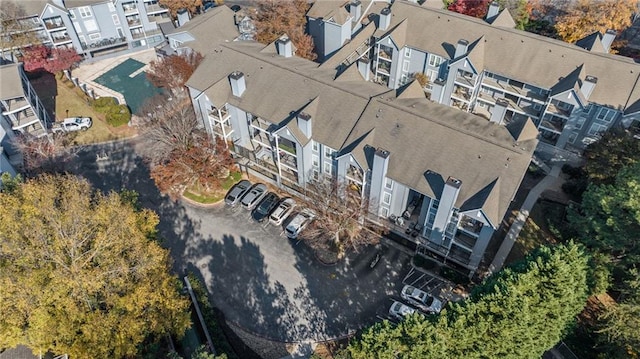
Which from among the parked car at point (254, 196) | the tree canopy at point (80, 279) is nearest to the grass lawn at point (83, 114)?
the parked car at point (254, 196)

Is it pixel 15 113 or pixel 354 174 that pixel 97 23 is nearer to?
pixel 15 113

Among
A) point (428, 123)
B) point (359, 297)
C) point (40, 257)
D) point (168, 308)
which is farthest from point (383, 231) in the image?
point (40, 257)

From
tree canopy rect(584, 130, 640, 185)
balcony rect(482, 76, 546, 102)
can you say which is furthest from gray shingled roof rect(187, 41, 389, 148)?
tree canopy rect(584, 130, 640, 185)

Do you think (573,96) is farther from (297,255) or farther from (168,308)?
(168,308)

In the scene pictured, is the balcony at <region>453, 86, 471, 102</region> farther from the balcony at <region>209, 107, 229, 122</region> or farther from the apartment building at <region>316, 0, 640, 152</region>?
the balcony at <region>209, 107, 229, 122</region>

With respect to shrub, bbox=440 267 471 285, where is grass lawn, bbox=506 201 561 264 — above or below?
above

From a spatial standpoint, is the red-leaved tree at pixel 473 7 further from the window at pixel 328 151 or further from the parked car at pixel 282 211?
the parked car at pixel 282 211
